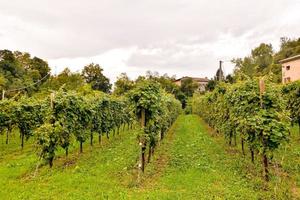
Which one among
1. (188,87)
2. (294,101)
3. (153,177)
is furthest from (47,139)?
(188,87)

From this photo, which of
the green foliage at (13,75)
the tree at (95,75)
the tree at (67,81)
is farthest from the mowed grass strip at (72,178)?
the tree at (95,75)

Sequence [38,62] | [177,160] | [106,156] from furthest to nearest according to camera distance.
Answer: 1. [38,62]
2. [106,156]
3. [177,160]

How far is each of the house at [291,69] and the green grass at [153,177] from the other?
4242 centimetres

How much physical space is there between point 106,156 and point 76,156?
152cm

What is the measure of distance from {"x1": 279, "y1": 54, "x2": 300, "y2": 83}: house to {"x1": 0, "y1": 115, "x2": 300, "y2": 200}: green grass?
42.4 metres

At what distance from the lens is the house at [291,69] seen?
53.8 metres

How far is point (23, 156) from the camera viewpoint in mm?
15562

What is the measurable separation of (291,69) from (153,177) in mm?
50707

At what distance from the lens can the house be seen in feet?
176

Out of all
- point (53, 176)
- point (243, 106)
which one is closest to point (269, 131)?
point (243, 106)

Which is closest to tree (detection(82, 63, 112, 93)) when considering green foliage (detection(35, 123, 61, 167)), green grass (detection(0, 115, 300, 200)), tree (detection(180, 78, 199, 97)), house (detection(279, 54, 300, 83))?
tree (detection(180, 78, 199, 97))

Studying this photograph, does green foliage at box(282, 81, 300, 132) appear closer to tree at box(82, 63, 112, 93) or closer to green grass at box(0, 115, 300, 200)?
green grass at box(0, 115, 300, 200)

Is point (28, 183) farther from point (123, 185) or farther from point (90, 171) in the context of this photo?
point (123, 185)

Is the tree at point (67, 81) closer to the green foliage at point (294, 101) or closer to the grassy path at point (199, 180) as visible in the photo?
the green foliage at point (294, 101)
